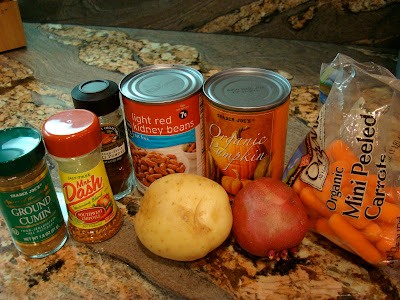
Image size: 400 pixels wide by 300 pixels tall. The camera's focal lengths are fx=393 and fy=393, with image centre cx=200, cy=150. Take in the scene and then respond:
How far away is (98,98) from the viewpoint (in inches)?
29.0

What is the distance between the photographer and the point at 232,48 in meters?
1.43

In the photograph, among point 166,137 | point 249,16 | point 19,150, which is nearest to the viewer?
point 19,150

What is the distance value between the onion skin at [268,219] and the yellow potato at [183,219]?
3 centimetres

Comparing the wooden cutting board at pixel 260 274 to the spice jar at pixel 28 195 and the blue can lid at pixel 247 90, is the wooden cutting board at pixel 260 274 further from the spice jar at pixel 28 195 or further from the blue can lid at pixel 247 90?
the blue can lid at pixel 247 90

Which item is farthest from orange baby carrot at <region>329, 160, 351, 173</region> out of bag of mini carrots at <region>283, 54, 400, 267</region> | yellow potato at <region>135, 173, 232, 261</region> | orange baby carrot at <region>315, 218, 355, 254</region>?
yellow potato at <region>135, 173, 232, 261</region>

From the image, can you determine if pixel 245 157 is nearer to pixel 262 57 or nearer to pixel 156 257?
pixel 156 257

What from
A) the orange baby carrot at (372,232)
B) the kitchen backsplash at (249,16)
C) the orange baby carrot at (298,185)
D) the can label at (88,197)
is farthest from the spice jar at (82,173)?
the kitchen backsplash at (249,16)

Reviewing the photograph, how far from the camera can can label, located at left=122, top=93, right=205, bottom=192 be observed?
2.42ft

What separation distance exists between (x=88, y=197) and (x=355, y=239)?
0.48 metres

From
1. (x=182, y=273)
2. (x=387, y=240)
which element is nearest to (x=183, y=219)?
(x=182, y=273)

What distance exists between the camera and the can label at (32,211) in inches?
26.5

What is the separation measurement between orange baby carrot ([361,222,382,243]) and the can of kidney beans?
34cm

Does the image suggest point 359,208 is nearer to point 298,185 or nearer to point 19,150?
point 298,185

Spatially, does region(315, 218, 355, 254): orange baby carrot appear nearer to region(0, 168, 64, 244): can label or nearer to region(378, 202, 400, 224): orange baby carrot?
region(378, 202, 400, 224): orange baby carrot
